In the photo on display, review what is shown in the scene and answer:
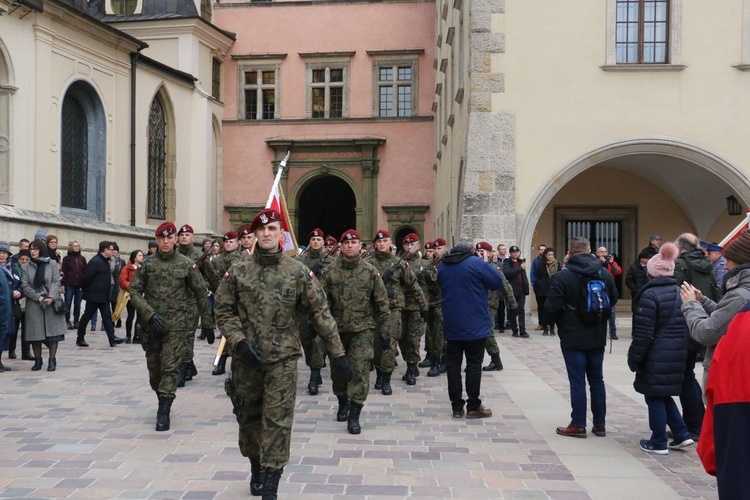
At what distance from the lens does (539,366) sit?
12.0 m

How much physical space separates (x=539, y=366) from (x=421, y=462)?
5.97 meters

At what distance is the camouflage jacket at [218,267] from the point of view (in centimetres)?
1167

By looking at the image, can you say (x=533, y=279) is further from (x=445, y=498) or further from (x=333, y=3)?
(x=333, y=3)

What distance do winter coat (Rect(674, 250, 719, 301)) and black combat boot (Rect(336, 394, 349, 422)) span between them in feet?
12.3

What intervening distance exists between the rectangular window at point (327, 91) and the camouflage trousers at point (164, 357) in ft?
80.2

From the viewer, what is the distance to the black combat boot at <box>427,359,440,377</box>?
36.6 feet

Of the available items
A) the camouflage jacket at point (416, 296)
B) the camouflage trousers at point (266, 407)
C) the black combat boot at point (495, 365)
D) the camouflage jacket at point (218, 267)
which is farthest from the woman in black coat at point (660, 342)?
the camouflage jacket at point (218, 267)

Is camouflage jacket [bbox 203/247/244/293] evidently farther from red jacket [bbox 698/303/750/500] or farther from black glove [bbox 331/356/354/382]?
red jacket [bbox 698/303/750/500]

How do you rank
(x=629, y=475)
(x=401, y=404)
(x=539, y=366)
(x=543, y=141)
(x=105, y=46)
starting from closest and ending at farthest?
(x=629, y=475)
(x=401, y=404)
(x=539, y=366)
(x=543, y=141)
(x=105, y=46)

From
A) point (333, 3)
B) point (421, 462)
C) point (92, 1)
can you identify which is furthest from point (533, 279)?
point (92, 1)

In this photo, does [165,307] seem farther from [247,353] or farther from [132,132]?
[132,132]

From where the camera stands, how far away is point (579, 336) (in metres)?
7.26

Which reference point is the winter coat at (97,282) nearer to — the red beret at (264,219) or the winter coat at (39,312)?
the winter coat at (39,312)

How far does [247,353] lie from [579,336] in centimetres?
327
